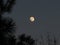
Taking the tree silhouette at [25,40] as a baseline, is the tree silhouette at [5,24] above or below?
below

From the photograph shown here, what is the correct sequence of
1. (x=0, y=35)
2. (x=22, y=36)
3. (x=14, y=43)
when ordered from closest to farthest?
(x=0, y=35) → (x=14, y=43) → (x=22, y=36)

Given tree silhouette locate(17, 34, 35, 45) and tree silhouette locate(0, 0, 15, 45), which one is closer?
tree silhouette locate(0, 0, 15, 45)

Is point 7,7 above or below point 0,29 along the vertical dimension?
above

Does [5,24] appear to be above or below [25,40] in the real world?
below

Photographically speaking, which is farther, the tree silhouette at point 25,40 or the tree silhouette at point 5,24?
the tree silhouette at point 25,40

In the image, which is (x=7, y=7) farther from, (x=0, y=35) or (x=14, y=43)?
(x=14, y=43)

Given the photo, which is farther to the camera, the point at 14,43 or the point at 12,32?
the point at 14,43

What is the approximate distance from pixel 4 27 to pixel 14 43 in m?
7.81

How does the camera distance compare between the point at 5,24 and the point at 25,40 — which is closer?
the point at 5,24

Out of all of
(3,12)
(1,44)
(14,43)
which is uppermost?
(14,43)

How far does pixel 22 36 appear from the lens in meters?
22.2

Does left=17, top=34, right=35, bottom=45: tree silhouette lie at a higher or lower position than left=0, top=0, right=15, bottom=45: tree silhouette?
higher

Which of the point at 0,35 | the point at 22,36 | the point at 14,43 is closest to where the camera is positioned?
the point at 0,35

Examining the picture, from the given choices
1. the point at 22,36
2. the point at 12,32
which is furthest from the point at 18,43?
the point at 12,32
